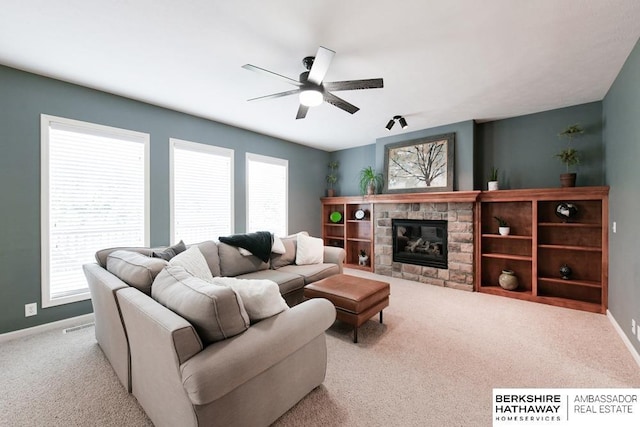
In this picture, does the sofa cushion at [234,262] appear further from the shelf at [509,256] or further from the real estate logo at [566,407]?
the shelf at [509,256]

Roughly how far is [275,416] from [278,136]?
4539mm

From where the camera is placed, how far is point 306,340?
165 cm

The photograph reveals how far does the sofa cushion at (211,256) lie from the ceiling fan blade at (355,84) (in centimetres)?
226

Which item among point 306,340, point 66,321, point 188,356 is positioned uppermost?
point 188,356

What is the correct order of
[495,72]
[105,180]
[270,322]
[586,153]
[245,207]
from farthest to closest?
[245,207], [586,153], [105,180], [495,72], [270,322]

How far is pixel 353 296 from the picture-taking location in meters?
2.59

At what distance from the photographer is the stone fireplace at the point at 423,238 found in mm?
4219

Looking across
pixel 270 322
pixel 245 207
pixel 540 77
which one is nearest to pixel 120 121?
pixel 245 207

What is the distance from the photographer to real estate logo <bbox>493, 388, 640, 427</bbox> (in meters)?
1.60

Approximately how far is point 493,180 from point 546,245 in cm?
116

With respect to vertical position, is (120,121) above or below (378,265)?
above

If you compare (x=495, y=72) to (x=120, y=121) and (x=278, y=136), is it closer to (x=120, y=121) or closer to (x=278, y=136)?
(x=278, y=136)

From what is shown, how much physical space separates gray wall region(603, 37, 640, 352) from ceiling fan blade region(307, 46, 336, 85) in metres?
2.60

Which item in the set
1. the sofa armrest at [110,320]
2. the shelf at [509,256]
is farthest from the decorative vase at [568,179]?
the sofa armrest at [110,320]
